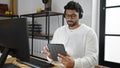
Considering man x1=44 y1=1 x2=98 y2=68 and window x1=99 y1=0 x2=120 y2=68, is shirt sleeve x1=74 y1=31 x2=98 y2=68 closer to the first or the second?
man x1=44 y1=1 x2=98 y2=68

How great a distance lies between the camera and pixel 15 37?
1155 millimetres

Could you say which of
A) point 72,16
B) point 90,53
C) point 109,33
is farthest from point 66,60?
point 109,33

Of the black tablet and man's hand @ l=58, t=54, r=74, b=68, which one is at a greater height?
the black tablet

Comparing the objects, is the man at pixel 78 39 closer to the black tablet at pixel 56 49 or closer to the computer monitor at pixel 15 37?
the black tablet at pixel 56 49

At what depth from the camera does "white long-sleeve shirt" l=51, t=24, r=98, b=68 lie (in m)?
1.72

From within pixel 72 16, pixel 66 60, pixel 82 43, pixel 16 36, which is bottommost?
pixel 66 60

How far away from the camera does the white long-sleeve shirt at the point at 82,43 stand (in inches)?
67.6

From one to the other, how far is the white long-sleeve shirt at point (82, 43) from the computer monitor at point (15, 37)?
2.28 ft

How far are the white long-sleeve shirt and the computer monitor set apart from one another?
69 cm

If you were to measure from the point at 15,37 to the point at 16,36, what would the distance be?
0.05 ft

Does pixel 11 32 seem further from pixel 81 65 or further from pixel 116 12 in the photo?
pixel 116 12

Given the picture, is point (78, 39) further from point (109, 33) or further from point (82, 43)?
point (109, 33)

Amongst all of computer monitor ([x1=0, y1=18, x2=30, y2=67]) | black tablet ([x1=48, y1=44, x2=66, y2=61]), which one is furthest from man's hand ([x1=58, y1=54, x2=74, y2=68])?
computer monitor ([x1=0, y1=18, x2=30, y2=67])

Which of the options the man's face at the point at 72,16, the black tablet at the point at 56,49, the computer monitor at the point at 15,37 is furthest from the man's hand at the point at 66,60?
the man's face at the point at 72,16
